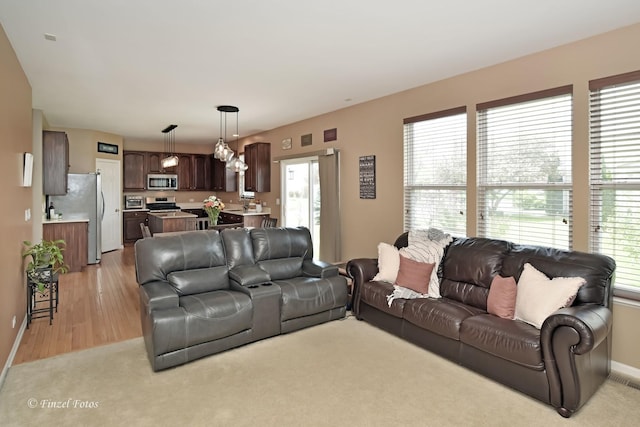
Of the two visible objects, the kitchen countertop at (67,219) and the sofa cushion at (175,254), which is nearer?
A: the sofa cushion at (175,254)

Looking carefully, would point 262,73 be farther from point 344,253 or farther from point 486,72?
point 344,253

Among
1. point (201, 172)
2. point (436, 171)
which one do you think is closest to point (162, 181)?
point (201, 172)

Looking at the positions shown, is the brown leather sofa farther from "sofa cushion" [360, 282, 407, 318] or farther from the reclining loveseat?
the reclining loveseat

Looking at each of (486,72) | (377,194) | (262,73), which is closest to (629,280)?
(486,72)

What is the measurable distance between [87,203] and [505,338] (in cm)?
752

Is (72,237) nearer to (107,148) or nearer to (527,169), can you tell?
(107,148)

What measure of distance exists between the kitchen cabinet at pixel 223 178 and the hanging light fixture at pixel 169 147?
119 cm

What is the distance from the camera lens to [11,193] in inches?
130

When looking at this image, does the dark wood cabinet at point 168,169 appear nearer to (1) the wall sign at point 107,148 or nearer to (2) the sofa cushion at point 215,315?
(1) the wall sign at point 107,148

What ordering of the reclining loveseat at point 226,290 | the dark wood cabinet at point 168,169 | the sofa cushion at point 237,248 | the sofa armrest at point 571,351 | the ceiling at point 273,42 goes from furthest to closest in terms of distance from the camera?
the dark wood cabinet at point 168,169
the sofa cushion at point 237,248
the reclining loveseat at point 226,290
the ceiling at point 273,42
the sofa armrest at point 571,351

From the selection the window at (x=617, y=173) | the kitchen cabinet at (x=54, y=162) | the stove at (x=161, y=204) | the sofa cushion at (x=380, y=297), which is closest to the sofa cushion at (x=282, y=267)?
the sofa cushion at (x=380, y=297)

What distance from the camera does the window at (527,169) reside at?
3.41 m

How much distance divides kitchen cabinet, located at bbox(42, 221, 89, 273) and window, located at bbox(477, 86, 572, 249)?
260 inches

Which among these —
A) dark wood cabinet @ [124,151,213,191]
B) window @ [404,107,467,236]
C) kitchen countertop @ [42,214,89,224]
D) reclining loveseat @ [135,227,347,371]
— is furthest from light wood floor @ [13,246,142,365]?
dark wood cabinet @ [124,151,213,191]
